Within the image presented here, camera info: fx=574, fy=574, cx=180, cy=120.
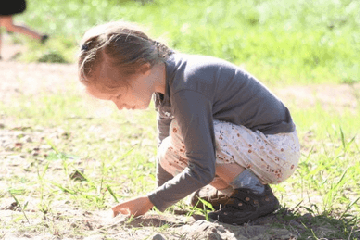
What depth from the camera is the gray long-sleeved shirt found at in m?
2.15

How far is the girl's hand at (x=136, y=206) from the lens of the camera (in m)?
2.28

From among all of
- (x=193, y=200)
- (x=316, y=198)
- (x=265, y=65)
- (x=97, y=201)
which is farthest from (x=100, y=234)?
(x=265, y=65)

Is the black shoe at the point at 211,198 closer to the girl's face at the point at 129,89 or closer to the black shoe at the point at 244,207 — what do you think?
the black shoe at the point at 244,207

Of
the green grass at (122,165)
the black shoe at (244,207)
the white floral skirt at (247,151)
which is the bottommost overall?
the green grass at (122,165)

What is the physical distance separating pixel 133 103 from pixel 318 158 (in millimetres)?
1325

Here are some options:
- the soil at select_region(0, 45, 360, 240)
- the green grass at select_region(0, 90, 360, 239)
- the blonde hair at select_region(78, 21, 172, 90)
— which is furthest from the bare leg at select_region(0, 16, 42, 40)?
the blonde hair at select_region(78, 21, 172, 90)

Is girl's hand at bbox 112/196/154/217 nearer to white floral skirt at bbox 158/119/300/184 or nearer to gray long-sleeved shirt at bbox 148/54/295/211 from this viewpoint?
gray long-sleeved shirt at bbox 148/54/295/211

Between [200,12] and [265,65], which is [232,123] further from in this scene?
[200,12]

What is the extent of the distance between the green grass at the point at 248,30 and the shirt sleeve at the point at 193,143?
299 cm

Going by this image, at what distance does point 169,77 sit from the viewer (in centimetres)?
222

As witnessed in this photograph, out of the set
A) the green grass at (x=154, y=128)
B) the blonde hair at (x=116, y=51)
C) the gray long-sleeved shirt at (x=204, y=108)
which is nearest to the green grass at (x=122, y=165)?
the green grass at (x=154, y=128)

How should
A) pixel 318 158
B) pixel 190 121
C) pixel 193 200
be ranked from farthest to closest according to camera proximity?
pixel 318 158 → pixel 193 200 → pixel 190 121

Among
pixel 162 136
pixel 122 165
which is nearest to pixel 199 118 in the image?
pixel 162 136

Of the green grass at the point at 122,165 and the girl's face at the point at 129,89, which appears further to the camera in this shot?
the green grass at the point at 122,165
